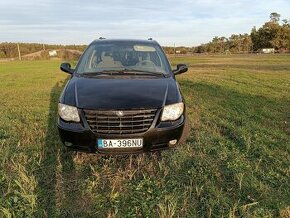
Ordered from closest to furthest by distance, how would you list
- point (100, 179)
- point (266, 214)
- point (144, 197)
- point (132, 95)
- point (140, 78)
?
point (266, 214) < point (144, 197) < point (100, 179) < point (132, 95) < point (140, 78)

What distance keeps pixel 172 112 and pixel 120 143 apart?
2.67 feet

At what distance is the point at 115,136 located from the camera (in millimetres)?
4398

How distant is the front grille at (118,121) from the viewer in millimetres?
4398

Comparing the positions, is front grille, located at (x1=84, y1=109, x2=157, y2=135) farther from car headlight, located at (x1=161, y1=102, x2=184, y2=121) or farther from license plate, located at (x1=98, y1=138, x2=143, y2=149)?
car headlight, located at (x1=161, y1=102, x2=184, y2=121)

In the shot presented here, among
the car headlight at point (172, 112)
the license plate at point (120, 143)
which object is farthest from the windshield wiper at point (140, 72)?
the license plate at point (120, 143)

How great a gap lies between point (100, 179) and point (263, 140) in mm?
3073

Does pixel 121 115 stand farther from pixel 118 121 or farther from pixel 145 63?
pixel 145 63

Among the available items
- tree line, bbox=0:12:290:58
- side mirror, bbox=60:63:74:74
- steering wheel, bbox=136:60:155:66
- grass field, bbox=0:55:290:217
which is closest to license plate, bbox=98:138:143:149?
grass field, bbox=0:55:290:217

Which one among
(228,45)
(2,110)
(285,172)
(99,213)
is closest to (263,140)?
(285,172)

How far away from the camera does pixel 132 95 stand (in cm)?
468

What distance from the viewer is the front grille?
14.4 ft

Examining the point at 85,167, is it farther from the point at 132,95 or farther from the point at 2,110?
the point at 2,110

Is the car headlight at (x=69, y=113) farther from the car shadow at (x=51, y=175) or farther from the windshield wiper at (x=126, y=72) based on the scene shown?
the windshield wiper at (x=126, y=72)

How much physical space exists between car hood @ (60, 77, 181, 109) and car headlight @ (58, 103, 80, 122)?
0.22 ft
